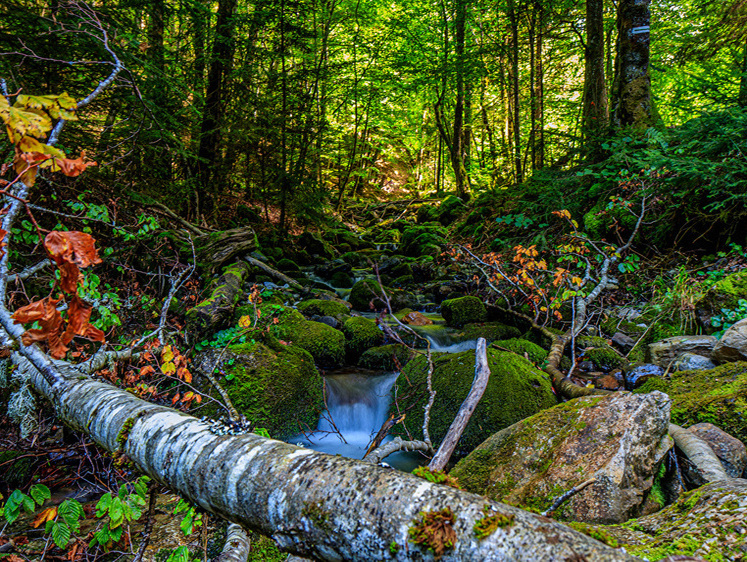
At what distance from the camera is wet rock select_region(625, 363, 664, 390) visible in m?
4.32

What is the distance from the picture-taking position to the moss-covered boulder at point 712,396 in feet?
8.82

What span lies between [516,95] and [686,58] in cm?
493

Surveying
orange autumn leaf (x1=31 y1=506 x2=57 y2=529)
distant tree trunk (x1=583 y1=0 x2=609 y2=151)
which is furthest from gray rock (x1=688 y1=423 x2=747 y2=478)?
distant tree trunk (x1=583 y1=0 x2=609 y2=151)

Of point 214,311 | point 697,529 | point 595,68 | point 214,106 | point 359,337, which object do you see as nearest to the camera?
point 697,529

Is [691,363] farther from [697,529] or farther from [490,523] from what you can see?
[490,523]

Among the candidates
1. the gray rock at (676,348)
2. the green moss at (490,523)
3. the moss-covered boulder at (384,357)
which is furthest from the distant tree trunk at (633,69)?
the green moss at (490,523)

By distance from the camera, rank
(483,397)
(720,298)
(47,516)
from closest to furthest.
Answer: (47,516), (483,397), (720,298)

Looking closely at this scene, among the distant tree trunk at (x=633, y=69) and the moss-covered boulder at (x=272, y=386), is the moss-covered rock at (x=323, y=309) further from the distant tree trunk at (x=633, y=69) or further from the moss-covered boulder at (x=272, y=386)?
the distant tree trunk at (x=633, y=69)

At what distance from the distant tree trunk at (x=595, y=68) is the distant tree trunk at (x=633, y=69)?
2.32 feet

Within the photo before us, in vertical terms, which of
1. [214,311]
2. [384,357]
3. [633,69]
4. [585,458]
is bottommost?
[384,357]

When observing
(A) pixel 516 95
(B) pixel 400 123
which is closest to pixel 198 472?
(A) pixel 516 95

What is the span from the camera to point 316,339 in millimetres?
6164

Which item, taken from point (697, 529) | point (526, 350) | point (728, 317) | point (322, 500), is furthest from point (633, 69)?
point (322, 500)

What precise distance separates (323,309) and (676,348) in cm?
554
